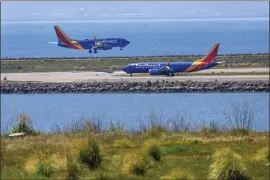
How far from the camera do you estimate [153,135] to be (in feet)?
80.0

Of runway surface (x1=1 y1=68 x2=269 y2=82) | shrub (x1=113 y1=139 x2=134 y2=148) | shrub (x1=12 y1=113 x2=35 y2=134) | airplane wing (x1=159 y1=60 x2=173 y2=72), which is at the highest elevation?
airplane wing (x1=159 y1=60 x2=173 y2=72)

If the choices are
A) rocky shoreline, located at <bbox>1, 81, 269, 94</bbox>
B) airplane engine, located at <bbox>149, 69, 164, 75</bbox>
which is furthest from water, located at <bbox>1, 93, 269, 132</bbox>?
airplane engine, located at <bbox>149, 69, 164, 75</bbox>

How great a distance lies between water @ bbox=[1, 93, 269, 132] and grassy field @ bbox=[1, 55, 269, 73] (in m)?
19.2

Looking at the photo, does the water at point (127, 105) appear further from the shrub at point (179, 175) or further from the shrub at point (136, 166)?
the shrub at point (179, 175)

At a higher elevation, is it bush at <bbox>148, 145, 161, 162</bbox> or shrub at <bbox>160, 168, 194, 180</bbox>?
bush at <bbox>148, 145, 161, 162</bbox>

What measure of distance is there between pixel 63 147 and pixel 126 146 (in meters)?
1.84

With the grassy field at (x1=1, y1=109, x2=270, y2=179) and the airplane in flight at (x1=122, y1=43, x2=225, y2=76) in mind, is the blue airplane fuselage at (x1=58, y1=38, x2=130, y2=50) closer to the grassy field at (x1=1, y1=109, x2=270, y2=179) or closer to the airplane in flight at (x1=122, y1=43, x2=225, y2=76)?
the airplane in flight at (x1=122, y1=43, x2=225, y2=76)

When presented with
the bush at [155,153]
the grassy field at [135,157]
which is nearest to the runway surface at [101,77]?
the grassy field at [135,157]

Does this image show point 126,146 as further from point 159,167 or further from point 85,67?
point 85,67

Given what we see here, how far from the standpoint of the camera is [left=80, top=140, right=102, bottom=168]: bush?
18.2 metres

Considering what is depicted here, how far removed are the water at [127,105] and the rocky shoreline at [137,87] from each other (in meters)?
1.42

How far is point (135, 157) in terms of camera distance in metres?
18.2

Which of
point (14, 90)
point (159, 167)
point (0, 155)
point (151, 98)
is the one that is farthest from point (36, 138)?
point (14, 90)

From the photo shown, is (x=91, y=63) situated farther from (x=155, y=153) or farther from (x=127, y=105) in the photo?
(x=155, y=153)
